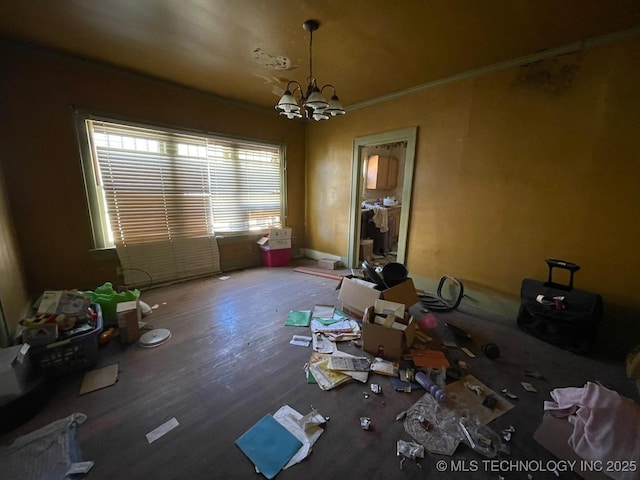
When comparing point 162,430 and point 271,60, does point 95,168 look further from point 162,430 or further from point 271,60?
point 162,430

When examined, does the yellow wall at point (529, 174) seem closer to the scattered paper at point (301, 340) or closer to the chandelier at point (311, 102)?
the chandelier at point (311, 102)

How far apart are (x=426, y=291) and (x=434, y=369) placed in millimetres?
1597

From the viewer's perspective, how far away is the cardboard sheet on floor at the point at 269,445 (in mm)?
1171

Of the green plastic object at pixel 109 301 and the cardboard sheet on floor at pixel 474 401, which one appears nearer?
the cardboard sheet on floor at pixel 474 401

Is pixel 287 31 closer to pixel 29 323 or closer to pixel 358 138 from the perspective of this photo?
pixel 358 138

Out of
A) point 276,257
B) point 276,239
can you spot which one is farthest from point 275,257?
point 276,239

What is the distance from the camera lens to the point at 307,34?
2.02m

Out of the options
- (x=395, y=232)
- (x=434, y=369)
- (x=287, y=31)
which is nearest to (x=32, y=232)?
(x=287, y=31)

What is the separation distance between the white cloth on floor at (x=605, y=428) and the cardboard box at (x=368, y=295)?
3.89 ft

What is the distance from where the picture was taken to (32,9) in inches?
70.4

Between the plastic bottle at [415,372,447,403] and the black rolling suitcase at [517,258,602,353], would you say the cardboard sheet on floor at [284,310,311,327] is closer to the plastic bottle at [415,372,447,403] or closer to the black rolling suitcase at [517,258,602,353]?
the plastic bottle at [415,372,447,403]

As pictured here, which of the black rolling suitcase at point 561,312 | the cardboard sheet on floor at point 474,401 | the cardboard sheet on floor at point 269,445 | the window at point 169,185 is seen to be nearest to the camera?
the cardboard sheet on floor at point 269,445

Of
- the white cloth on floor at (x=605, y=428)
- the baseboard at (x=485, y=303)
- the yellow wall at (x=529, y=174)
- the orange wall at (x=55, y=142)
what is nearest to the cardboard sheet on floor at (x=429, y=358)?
the white cloth on floor at (x=605, y=428)

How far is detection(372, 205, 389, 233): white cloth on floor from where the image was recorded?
5.00 m
